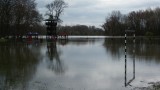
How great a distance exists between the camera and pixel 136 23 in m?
121

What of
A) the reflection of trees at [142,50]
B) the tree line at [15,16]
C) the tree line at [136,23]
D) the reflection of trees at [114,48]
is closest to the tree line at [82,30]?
the tree line at [136,23]

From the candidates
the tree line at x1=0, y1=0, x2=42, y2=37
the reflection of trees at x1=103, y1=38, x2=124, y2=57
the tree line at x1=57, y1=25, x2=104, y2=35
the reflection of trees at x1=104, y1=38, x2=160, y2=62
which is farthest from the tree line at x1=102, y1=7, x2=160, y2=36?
the reflection of trees at x1=104, y1=38, x2=160, y2=62

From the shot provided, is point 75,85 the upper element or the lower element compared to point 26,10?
lower

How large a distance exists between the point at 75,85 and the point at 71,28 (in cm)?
15338

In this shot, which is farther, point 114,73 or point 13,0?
point 13,0

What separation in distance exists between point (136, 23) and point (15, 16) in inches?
2668

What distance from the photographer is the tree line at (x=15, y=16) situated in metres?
59.2

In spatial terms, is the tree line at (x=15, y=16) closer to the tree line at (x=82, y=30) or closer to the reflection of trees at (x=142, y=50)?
the reflection of trees at (x=142, y=50)

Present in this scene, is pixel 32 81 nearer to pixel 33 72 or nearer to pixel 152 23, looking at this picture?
pixel 33 72

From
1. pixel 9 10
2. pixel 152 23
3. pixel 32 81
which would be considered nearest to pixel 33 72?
pixel 32 81

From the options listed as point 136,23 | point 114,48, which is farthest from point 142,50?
point 136,23

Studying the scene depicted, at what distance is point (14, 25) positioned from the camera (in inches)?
2509

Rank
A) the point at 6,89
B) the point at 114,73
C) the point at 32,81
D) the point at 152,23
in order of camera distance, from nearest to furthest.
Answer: the point at 6,89
the point at 32,81
the point at 114,73
the point at 152,23

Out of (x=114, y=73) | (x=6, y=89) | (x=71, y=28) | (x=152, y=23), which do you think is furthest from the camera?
(x=71, y=28)
